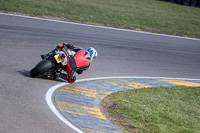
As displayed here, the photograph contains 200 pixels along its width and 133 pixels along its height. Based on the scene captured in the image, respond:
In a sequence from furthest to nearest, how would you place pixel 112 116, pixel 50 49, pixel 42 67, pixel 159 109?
pixel 50 49
pixel 42 67
pixel 159 109
pixel 112 116

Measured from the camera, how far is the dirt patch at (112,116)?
21.7 ft

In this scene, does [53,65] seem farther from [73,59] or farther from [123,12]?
[123,12]

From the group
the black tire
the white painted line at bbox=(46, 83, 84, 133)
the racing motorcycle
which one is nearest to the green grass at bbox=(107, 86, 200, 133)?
the white painted line at bbox=(46, 83, 84, 133)

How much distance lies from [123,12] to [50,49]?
10.4 m

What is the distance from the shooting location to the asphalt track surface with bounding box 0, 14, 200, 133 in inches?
243

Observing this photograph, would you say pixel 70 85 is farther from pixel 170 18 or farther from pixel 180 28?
pixel 170 18

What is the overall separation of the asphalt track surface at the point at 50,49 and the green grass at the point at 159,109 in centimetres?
151

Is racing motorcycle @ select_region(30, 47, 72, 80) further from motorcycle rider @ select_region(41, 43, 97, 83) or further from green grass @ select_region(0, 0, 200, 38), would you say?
green grass @ select_region(0, 0, 200, 38)

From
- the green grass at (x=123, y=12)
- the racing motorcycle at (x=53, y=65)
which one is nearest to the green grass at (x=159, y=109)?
the racing motorcycle at (x=53, y=65)

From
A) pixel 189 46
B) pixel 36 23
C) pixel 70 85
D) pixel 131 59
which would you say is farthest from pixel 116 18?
pixel 70 85

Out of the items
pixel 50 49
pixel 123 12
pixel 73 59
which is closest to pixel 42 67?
pixel 73 59

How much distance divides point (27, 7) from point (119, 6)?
7.17 m

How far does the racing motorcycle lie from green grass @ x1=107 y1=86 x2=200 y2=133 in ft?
4.68

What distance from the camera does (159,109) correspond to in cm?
791
